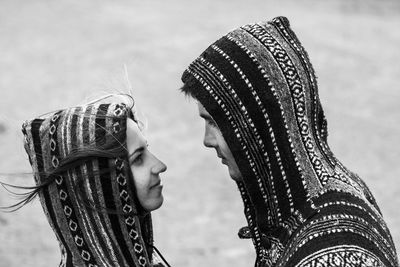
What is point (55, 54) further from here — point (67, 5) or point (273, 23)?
point (273, 23)

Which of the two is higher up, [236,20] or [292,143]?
[236,20]

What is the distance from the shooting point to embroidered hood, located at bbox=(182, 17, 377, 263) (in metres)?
2.82

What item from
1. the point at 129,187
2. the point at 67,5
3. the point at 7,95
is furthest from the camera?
the point at 67,5

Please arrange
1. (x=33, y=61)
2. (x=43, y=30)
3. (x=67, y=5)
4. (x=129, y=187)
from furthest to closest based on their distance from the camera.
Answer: (x=67, y=5) < (x=43, y=30) < (x=33, y=61) < (x=129, y=187)

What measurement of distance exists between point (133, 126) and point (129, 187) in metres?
0.25

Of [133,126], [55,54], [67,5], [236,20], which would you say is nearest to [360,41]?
[236,20]

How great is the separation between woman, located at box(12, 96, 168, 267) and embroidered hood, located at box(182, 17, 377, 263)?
420 millimetres

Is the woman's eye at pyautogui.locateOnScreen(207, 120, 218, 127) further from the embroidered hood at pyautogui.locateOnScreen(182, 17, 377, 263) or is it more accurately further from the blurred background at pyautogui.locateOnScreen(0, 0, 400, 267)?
the blurred background at pyautogui.locateOnScreen(0, 0, 400, 267)

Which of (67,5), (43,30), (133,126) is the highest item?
(67,5)

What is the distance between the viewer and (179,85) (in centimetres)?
1102

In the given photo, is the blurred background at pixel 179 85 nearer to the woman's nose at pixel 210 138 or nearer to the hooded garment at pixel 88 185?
the hooded garment at pixel 88 185

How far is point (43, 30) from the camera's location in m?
14.0

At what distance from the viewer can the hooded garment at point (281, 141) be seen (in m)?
2.77

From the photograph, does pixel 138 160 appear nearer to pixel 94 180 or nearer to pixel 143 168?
pixel 143 168
